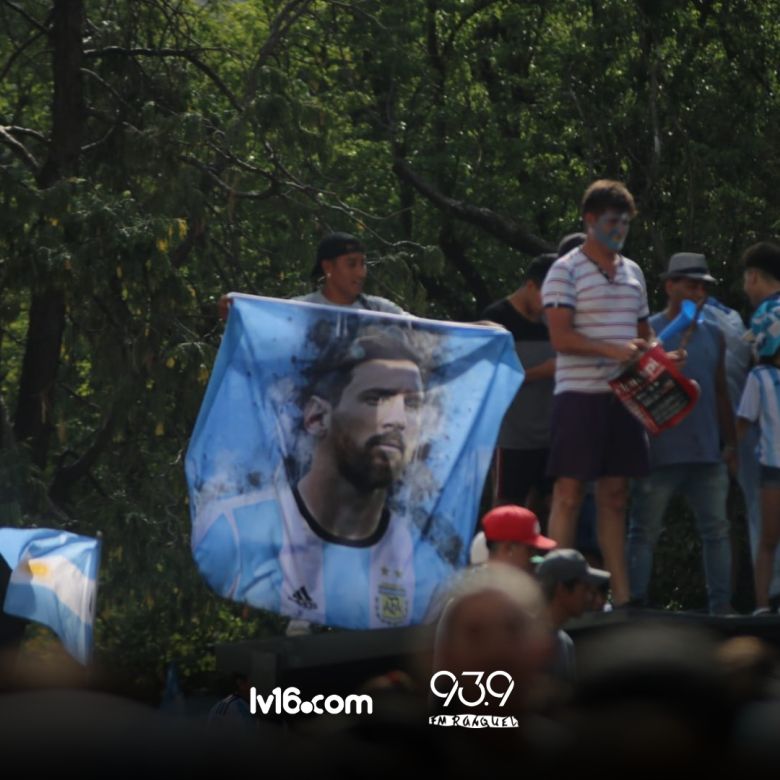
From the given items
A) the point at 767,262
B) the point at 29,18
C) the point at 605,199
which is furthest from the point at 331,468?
the point at 29,18

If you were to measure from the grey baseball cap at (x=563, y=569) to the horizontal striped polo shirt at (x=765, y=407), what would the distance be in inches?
58.6

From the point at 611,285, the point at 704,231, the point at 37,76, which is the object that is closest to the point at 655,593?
the point at 704,231

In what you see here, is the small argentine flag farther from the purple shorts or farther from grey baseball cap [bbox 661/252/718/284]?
grey baseball cap [bbox 661/252/718/284]

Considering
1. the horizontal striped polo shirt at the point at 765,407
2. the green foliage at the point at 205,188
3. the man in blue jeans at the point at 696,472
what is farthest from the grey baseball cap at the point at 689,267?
the green foliage at the point at 205,188

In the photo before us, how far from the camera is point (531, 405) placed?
677 centimetres

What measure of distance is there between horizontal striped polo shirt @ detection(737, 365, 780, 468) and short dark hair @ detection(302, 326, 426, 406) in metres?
1.30

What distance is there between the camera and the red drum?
5.96 metres

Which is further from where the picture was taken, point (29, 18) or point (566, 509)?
point (29, 18)

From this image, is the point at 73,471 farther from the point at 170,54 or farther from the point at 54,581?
the point at 54,581

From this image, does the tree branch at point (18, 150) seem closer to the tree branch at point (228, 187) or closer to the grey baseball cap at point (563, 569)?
the tree branch at point (228, 187)

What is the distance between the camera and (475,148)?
63.8ft

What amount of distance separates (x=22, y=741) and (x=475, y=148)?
1859 centimetres

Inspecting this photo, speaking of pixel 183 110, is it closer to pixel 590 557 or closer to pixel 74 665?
pixel 590 557

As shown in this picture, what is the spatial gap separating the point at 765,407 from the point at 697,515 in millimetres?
481
